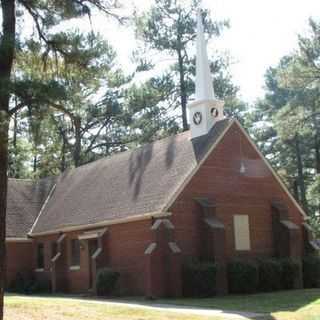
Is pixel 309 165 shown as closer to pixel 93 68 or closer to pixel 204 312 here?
pixel 204 312

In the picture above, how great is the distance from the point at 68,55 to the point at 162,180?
1344 cm

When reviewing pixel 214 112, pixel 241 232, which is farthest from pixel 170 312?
pixel 214 112

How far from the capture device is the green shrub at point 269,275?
92.6 ft

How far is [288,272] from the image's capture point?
29031 millimetres

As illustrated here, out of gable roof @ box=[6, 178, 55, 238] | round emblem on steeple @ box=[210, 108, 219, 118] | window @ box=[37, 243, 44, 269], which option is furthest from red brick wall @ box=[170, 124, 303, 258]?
gable roof @ box=[6, 178, 55, 238]

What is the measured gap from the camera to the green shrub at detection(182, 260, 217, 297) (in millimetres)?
26281

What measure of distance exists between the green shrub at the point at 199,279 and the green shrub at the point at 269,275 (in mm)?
2746

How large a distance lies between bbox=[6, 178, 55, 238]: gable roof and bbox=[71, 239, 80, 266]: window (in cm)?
468

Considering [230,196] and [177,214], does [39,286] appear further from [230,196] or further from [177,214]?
[230,196]

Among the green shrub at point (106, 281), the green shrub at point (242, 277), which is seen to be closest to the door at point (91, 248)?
the green shrub at point (106, 281)

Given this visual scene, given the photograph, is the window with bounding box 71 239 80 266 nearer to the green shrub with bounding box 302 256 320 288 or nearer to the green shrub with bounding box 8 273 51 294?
the green shrub with bounding box 8 273 51 294

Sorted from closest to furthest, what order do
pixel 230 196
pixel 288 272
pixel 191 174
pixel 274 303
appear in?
pixel 274 303
pixel 191 174
pixel 288 272
pixel 230 196

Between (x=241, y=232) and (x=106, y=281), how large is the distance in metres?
6.73

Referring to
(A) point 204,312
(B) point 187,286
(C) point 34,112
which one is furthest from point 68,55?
(B) point 187,286
